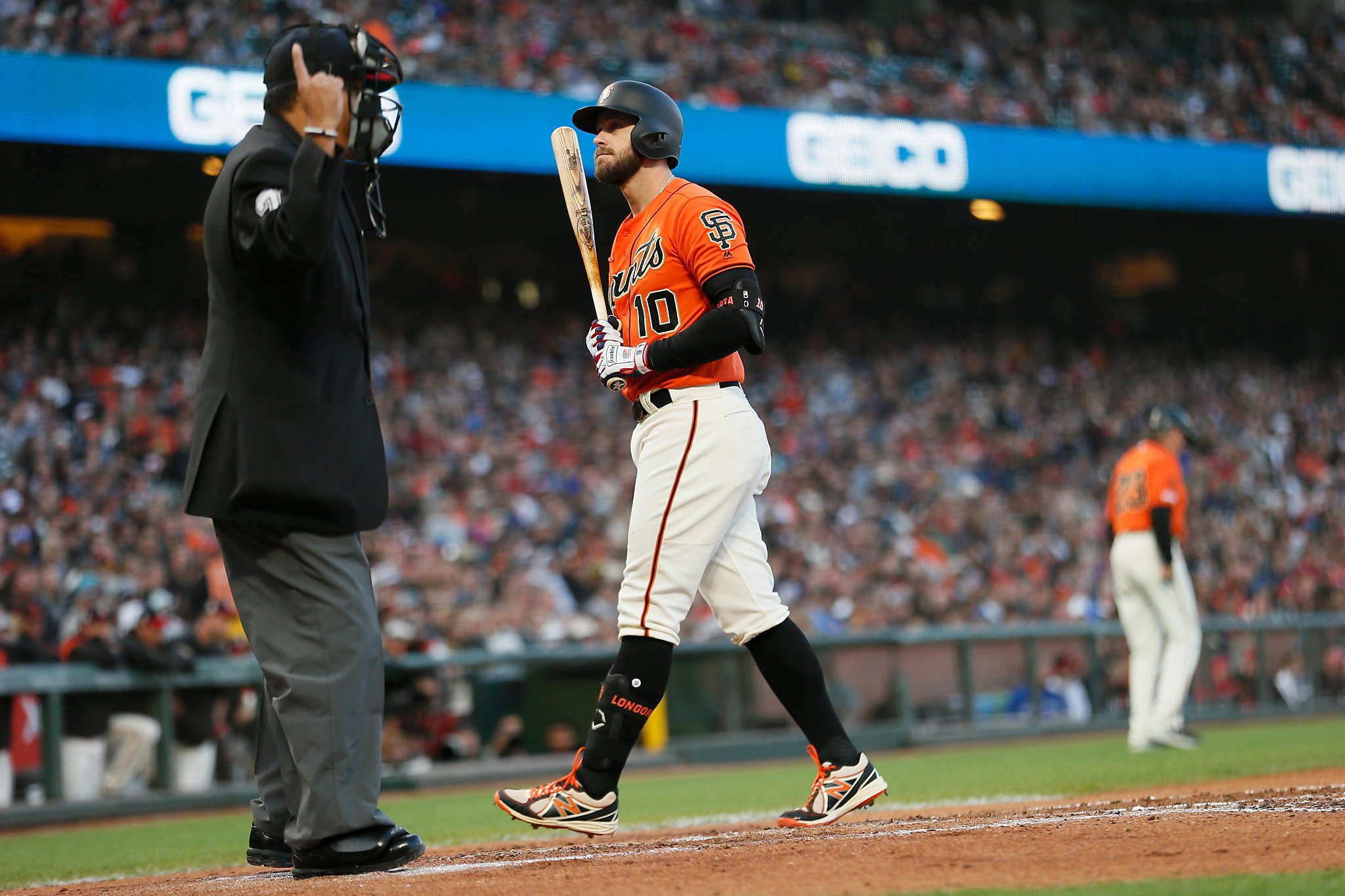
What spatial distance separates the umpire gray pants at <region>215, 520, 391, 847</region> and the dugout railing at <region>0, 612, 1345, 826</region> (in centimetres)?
522

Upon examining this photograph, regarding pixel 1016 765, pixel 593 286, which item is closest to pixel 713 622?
pixel 1016 765

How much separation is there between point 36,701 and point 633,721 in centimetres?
551

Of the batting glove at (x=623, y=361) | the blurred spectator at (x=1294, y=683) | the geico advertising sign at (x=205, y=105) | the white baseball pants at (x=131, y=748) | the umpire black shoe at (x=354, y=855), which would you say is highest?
the geico advertising sign at (x=205, y=105)

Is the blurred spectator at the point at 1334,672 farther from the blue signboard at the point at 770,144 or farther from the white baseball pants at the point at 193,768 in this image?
the white baseball pants at the point at 193,768

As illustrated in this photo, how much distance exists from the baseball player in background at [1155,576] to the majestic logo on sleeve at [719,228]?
196 inches

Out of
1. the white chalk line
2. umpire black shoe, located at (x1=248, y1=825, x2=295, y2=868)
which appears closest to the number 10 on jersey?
the white chalk line

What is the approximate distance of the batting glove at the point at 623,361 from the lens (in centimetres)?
380

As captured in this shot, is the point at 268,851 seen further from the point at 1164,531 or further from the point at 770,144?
the point at 770,144

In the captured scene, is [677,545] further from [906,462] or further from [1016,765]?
[906,462]

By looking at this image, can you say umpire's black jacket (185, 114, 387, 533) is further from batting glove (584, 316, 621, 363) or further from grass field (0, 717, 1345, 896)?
grass field (0, 717, 1345, 896)

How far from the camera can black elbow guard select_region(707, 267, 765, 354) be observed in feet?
12.2

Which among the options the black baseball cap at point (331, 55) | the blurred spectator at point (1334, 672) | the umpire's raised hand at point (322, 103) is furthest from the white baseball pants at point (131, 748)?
the blurred spectator at point (1334, 672)

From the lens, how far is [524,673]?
968 centimetres

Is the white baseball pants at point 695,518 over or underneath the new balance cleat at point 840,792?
over
